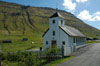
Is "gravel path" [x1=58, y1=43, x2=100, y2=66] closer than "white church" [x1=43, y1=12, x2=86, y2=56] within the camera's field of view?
Yes

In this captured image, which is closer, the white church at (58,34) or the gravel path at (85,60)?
the gravel path at (85,60)

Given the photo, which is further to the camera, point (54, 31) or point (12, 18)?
point (12, 18)

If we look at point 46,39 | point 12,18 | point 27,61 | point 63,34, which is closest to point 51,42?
point 46,39

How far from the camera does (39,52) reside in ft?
70.8

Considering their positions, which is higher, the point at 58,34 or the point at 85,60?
the point at 58,34

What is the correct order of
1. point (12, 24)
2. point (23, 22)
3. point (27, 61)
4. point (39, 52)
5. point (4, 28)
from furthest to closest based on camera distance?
point (23, 22)
point (12, 24)
point (4, 28)
point (39, 52)
point (27, 61)

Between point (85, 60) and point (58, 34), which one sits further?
point (58, 34)

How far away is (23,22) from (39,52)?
6992 inches

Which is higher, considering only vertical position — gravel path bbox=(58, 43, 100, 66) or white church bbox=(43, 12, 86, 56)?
white church bbox=(43, 12, 86, 56)

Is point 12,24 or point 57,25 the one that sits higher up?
point 12,24

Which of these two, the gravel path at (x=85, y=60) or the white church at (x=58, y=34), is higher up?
the white church at (x=58, y=34)

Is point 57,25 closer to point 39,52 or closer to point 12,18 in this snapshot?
point 39,52

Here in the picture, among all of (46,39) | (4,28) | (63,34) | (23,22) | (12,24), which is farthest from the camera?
(23,22)

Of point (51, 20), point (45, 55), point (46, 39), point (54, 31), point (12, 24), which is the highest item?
point (12, 24)
